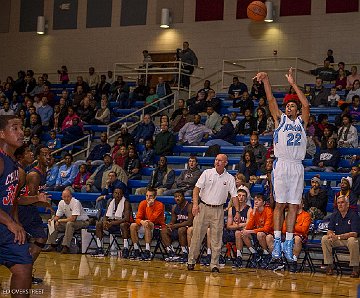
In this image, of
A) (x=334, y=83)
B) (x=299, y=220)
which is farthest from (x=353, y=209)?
(x=334, y=83)

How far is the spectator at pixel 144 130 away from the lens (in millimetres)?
22438

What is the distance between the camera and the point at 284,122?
10469 mm

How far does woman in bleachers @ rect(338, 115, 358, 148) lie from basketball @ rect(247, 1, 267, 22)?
6476 millimetres

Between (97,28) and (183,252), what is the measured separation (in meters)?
15.5

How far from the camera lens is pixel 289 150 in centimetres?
1052

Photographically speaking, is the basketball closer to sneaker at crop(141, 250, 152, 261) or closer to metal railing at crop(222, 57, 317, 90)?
metal railing at crop(222, 57, 317, 90)

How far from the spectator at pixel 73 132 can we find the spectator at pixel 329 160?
27.3 feet

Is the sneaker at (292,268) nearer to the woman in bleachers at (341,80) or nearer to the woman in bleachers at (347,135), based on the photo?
the woman in bleachers at (347,135)

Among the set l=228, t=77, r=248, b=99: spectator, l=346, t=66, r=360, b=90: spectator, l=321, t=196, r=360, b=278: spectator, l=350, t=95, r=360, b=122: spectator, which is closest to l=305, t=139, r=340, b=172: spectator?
l=350, t=95, r=360, b=122: spectator

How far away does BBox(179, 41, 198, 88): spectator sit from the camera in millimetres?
26375

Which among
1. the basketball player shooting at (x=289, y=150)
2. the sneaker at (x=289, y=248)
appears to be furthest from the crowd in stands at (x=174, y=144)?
the basketball player shooting at (x=289, y=150)

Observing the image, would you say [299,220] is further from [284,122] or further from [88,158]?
[88,158]

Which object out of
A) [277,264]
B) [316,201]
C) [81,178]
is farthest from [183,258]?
[81,178]

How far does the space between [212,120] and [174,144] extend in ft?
4.91
